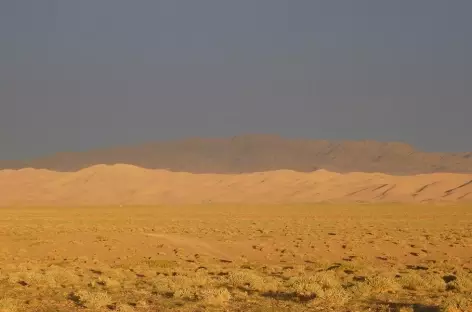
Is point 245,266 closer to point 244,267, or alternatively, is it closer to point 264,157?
point 244,267

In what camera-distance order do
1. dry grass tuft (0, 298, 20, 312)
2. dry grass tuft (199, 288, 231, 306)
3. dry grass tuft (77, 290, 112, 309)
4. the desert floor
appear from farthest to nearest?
the desert floor < dry grass tuft (199, 288, 231, 306) < dry grass tuft (77, 290, 112, 309) < dry grass tuft (0, 298, 20, 312)

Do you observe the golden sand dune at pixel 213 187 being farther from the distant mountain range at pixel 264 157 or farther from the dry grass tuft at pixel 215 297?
the dry grass tuft at pixel 215 297

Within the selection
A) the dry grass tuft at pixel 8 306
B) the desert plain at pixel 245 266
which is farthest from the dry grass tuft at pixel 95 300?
the dry grass tuft at pixel 8 306

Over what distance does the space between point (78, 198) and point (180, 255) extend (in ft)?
235

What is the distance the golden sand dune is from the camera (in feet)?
301

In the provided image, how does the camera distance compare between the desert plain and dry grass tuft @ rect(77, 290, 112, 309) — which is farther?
the desert plain

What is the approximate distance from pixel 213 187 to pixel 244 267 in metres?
80.8

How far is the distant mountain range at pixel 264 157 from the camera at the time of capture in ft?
513

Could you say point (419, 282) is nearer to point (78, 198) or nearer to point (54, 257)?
point (54, 257)

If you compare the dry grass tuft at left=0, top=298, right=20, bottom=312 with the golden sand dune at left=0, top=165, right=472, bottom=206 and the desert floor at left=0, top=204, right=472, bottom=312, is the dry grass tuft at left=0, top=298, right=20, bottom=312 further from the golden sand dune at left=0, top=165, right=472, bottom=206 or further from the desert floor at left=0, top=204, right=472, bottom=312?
the golden sand dune at left=0, top=165, right=472, bottom=206

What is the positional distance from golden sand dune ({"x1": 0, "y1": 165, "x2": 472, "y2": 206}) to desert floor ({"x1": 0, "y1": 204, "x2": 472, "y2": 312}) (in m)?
47.6

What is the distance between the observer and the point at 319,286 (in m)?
16.1

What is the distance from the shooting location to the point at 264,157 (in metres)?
168

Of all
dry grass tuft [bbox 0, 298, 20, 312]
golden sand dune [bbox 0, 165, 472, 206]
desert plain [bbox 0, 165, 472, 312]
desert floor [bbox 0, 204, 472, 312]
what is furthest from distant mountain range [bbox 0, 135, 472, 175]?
dry grass tuft [bbox 0, 298, 20, 312]
